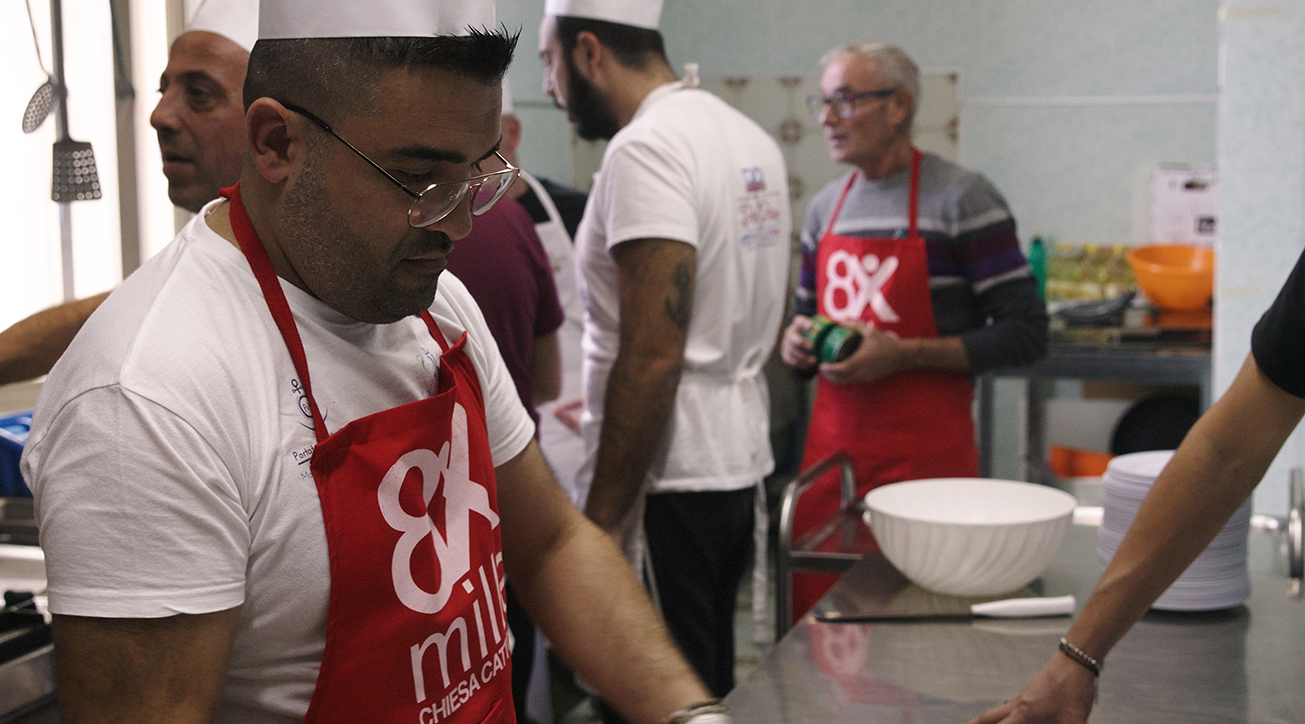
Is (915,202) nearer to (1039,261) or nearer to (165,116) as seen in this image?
(165,116)

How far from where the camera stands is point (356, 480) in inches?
34.8

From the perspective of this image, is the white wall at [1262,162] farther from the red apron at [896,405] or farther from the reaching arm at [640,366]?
the reaching arm at [640,366]

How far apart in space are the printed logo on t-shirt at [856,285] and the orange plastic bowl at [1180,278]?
1.87m

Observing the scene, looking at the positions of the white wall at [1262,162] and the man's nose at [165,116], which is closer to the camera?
the man's nose at [165,116]

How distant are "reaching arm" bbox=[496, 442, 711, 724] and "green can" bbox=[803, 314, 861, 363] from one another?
1250mm

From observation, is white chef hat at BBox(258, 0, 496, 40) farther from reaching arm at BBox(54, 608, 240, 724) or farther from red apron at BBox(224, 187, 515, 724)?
reaching arm at BBox(54, 608, 240, 724)

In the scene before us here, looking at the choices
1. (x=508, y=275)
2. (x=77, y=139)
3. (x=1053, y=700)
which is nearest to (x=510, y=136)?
(x=508, y=275)

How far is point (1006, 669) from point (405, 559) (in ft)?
2.67

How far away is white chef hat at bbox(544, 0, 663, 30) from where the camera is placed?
2.06 m

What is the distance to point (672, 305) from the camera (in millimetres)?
1945

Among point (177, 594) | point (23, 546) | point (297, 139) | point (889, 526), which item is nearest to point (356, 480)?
point (177, 594)

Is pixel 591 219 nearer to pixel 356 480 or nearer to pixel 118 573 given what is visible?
pixel 356 480

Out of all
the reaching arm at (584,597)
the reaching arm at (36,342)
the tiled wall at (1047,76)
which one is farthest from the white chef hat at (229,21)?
the tiled wall at (1047,76)

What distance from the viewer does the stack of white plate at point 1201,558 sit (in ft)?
4.90
